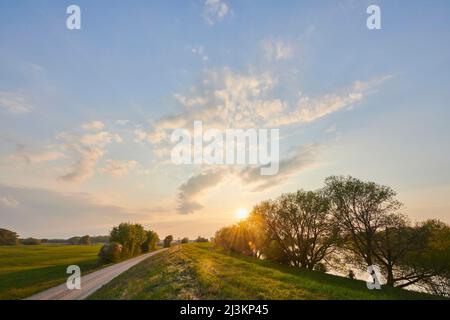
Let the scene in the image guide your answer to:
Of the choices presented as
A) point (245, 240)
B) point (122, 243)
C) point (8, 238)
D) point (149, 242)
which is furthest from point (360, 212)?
point (8, 238)

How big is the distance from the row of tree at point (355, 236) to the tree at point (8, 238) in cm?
14436

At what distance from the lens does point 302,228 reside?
58.9 metres

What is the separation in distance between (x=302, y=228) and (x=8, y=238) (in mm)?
157253

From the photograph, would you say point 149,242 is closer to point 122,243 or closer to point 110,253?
point 122,243

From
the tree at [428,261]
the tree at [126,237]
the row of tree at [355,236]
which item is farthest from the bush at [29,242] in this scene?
the tree at [428,261]

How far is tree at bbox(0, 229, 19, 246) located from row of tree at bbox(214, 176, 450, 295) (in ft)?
474

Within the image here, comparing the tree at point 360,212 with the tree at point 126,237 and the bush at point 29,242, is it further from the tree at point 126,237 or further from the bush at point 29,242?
the bush at point 29,242

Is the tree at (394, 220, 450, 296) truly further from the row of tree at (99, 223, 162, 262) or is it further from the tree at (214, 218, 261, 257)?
the row of tree at (99, 223, 162, 262)

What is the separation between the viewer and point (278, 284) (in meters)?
22.1

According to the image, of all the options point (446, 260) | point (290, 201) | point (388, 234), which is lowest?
point (446, 260)

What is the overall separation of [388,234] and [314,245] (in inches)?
594
